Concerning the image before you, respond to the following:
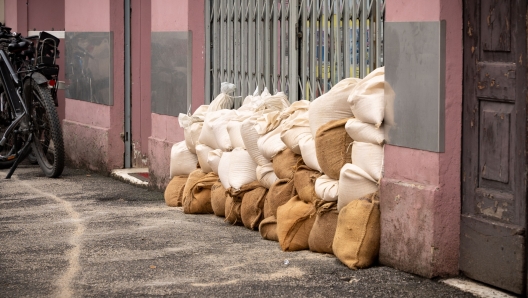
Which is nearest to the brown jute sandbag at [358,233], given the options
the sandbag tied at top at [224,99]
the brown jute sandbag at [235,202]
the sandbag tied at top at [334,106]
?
the sandbag tied at top at [334,106]

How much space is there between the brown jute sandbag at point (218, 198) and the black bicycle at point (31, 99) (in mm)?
2797

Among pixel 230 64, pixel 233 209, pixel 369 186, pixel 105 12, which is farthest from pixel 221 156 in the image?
pixel 105 12

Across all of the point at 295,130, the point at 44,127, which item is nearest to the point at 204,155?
the point at 295,130

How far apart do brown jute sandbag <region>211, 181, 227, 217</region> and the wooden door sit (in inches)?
96.3

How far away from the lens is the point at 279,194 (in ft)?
20.8

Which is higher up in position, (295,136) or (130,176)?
(295,136)

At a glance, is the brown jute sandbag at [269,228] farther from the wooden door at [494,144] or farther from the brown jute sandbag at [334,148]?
the wooden door at [494,144]

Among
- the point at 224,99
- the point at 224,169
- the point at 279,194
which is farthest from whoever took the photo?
the point at 224,99

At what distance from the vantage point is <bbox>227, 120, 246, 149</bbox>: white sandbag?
7104 mm

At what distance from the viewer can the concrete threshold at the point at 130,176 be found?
9.43m

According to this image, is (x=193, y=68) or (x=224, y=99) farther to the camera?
(x=193, y=68)

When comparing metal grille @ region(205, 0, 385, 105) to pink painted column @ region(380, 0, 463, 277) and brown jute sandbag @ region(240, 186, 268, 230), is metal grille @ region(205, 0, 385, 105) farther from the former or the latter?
pink painted column @ region(380, 0, 463, 277)

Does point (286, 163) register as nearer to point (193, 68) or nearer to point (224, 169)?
point (224, 169)

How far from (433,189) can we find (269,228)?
5.05 feet
